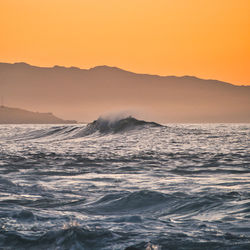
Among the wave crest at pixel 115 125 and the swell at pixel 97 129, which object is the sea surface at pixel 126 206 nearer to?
the swell at pixel 97 129

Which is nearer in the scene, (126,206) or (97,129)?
Answer: (126,206)

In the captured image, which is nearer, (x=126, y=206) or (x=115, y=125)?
(x=126, y=206)

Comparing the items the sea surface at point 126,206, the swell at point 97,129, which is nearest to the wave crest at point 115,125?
the swell at point 97,129

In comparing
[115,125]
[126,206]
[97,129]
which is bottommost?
[126,206]

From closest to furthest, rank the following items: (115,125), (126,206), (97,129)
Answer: (126,206) < (97,129) < (115,125)

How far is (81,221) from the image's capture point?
8.21 m

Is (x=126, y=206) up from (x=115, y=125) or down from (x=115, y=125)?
down

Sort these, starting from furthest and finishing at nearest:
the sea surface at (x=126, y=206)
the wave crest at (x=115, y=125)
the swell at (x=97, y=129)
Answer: the wave crest at (x=115, y=125)
the swell at (x=97, y=129)
the sea surface at (x=126, y=206)

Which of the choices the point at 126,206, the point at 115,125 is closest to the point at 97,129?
the point at 115,125

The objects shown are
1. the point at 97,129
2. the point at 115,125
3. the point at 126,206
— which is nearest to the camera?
the point at 126,206

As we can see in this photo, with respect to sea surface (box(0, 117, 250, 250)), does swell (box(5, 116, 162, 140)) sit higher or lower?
higher

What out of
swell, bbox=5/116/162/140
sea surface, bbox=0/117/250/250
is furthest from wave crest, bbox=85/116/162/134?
sea surface, bbox=0/117/250/250

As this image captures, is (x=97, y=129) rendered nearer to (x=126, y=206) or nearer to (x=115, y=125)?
(x=115, y=125)

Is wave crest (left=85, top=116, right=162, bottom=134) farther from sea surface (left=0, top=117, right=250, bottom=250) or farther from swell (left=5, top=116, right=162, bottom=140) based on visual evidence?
sea surface (left=0, top=117, right=250, bottom=250)
